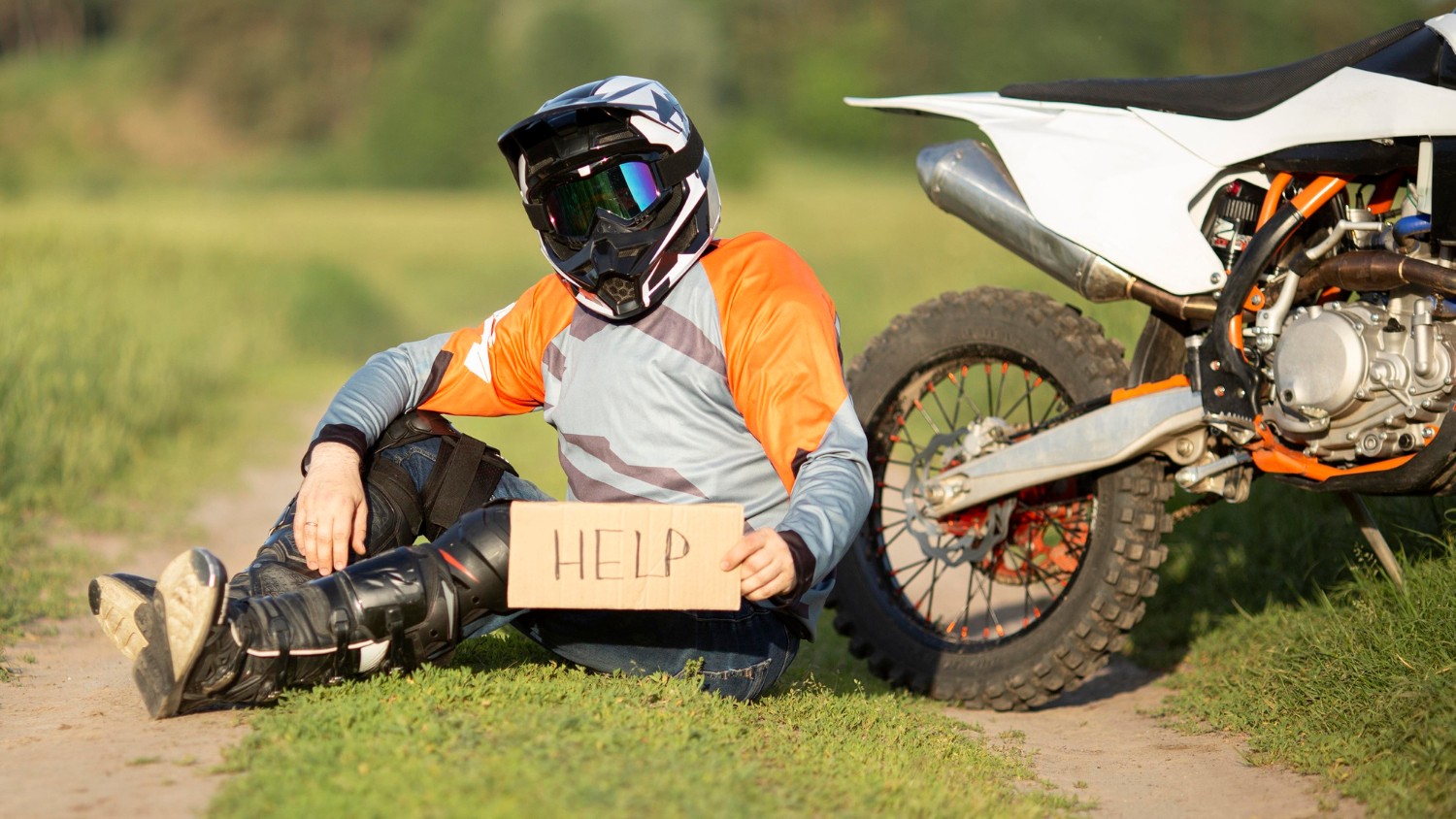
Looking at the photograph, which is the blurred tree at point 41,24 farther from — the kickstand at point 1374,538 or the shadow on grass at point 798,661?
the kickstand at point 1374,538

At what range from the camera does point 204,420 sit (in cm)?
923

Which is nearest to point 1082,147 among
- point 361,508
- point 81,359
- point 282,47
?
point 361,508

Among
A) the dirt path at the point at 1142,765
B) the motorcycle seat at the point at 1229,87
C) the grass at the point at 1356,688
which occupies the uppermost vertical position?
the motorcycle seat at the point at 1229,87

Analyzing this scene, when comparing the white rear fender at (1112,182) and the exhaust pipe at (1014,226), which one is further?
the exhaust pipe at (1014,226)

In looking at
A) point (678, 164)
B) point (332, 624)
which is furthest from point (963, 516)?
point (332, 624)

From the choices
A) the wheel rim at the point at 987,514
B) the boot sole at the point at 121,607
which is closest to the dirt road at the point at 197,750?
the boot sole at the point at 121,607

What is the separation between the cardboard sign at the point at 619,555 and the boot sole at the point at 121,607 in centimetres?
87

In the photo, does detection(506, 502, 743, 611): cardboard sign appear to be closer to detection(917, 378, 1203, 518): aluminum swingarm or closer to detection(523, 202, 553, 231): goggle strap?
detection(523, 202, 553, 231): goggle strap

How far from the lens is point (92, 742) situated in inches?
122

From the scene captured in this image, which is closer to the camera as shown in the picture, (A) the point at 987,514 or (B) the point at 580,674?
(B) the point at 580,674

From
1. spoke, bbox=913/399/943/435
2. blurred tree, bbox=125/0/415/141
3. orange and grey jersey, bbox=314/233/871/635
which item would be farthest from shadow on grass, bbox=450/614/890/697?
blurred tree, bbox=125/0/415/141

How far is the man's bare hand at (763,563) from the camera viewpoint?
2826 mm

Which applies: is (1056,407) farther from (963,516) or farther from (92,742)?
(92,742)

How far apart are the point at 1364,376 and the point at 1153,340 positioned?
0.78 meters
